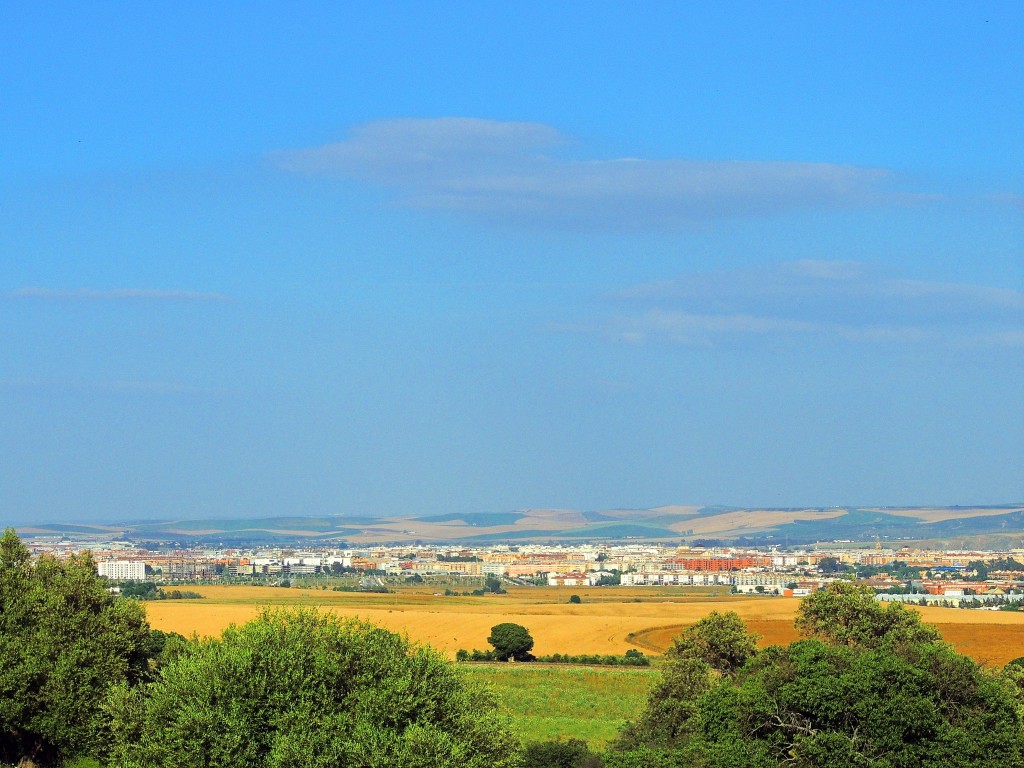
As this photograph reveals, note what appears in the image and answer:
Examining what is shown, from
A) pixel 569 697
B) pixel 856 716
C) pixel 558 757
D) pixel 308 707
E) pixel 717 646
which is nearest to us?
pixel 308 707

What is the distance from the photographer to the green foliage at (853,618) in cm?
4341

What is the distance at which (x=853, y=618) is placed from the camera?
45.0 metres

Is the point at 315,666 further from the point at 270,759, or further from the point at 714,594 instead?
the point at 714,594

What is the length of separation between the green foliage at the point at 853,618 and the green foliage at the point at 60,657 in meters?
22.6

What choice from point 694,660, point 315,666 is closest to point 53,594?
point 315,666

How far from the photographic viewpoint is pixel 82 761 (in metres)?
42.1

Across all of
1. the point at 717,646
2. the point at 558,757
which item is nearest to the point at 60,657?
the point at 558,757

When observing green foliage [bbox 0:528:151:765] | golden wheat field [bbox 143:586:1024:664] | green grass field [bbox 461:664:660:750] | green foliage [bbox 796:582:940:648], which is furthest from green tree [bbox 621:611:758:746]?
golden wheat field [bbox 143:586:1024:664]

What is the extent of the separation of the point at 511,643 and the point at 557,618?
27.4m

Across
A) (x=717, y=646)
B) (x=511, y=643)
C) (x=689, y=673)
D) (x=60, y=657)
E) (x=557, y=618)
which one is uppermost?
(x=60, y=657)

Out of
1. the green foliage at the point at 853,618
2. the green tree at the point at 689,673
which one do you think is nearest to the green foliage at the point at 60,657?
the green tree at the point at 689,673

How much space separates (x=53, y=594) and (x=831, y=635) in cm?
2570

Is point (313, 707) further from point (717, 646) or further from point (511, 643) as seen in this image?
point (511, 643)

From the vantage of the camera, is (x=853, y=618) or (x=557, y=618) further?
(x=557, y=618)
